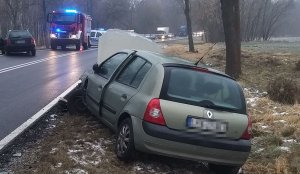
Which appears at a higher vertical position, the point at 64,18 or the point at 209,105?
the point at 64,18

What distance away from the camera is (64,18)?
117 feet

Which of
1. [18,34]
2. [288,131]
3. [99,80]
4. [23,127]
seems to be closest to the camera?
[288,131]

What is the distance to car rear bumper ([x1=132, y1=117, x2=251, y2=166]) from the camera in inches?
227

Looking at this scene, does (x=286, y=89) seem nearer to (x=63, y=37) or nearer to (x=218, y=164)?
(x=218, y=164)

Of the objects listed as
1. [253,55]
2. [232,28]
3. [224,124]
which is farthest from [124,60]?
[253,55]

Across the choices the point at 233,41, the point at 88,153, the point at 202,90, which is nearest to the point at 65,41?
the point at 233,41

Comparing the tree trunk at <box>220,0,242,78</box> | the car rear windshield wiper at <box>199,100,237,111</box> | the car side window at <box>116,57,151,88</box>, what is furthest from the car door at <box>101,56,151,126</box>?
the tree trunk at <box>220,0,242,78</box>

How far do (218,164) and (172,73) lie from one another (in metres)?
1.32

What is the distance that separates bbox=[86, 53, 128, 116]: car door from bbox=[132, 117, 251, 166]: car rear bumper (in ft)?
6.35

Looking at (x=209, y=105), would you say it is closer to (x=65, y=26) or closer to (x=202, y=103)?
(x=202, y=103)

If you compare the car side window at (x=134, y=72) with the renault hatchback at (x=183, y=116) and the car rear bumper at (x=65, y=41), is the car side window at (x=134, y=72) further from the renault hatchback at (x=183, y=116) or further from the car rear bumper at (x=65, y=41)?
the car rear bumper at (x=65, y=41)

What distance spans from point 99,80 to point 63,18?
28.8 metres

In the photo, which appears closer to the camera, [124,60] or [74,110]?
[124,60]

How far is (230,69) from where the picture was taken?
1575 cm
